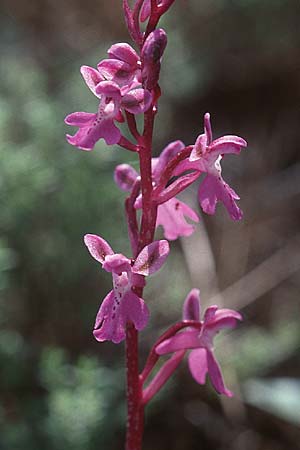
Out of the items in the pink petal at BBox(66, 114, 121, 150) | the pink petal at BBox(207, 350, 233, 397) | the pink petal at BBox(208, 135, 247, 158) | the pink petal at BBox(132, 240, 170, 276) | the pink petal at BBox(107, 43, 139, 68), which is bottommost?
the pink petal at BBox(207, 350, 233, 397)

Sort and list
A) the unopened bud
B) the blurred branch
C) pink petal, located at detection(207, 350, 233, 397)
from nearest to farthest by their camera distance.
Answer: the unopened bud < pink petal, located at detection(207, 350, 233, 397) < the blurred branch

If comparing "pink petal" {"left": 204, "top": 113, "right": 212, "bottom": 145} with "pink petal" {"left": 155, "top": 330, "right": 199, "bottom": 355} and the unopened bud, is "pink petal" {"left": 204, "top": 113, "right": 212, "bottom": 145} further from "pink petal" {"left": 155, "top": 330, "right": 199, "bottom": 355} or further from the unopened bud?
"pink petal" {"left": 155, "top": 330, "right": 199, "bottom": 355}

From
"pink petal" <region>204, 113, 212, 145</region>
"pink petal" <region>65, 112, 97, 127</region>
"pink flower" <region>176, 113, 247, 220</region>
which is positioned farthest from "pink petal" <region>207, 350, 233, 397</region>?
"pink petal" <region>65, 112, 97, 127</region>

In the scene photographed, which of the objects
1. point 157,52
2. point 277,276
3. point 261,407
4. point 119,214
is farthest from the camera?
point 277,276

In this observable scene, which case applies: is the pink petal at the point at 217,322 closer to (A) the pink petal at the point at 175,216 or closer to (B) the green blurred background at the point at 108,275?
(A) the pink petal at the point at 175,216

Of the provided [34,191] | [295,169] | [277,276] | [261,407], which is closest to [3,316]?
[34,191]

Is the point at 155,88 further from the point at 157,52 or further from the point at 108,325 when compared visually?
the point at 108,325
